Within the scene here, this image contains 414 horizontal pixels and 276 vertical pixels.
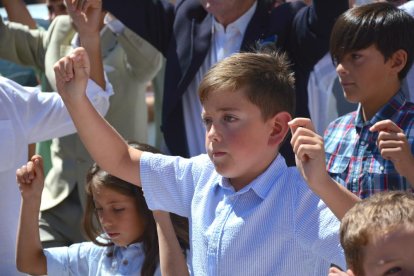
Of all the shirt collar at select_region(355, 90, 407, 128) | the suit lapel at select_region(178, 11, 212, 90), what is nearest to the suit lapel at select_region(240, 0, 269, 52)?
the suit lapel at select_region(178, 11, 212, 90)

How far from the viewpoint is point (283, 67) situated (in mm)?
3105

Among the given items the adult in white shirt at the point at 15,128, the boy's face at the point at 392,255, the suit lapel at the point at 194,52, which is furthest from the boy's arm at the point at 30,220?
the boy's face at the point at 392,255

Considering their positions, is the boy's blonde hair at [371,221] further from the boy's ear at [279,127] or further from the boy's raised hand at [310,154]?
the boy's ear at [279,127]

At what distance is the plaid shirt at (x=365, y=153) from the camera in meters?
3.40

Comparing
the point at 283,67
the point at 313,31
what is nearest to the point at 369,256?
the point at 283,67

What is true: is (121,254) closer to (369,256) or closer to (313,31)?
(313,31)

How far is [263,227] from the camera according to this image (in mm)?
2875

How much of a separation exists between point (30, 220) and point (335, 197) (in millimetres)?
1358

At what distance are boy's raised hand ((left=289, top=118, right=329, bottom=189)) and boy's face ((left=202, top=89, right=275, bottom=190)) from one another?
0.28m

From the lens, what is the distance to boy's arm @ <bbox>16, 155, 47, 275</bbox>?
3551 millimetres

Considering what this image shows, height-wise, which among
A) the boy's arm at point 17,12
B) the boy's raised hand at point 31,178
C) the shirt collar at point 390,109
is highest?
the shirt collar at point 390,109

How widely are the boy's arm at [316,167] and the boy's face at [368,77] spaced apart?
0.94 m

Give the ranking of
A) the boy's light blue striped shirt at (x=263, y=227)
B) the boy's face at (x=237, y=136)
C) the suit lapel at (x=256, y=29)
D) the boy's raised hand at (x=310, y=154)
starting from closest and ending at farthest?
the boy's raised hand at (x=310, y=154) < the boy's light blue striped shirt at (x=263, y=227) < the boy's face at (x=237, y=136) < the suit lapel at (x=256, y=29)

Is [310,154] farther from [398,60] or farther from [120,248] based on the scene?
[120,248]
